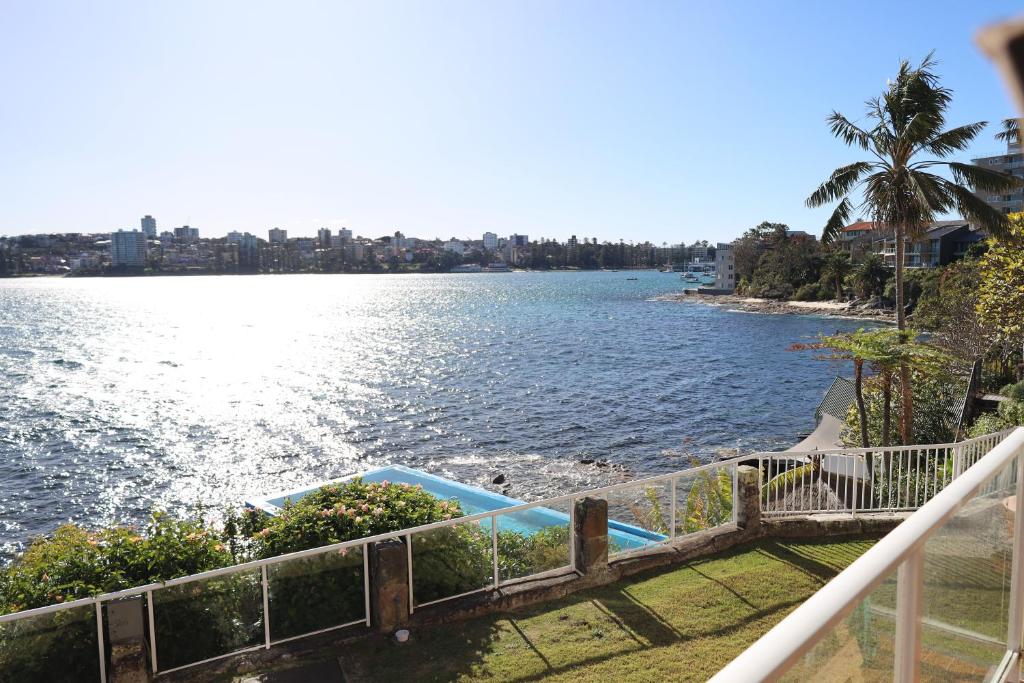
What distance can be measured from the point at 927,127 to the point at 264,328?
331 ft

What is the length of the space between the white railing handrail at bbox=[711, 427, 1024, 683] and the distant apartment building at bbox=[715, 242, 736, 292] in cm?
15836

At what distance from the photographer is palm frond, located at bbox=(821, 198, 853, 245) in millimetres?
25078

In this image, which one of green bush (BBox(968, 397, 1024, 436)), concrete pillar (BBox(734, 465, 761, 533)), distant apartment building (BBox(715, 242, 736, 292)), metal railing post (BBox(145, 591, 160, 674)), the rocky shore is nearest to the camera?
metal railing post (BBox(145, 591, 160, 674))

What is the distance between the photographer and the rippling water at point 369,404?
33625 millimetres

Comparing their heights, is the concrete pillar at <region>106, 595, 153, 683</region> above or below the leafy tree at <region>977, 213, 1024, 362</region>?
below

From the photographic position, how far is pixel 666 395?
168 feet

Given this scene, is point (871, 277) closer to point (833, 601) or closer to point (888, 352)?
point (888, 352)

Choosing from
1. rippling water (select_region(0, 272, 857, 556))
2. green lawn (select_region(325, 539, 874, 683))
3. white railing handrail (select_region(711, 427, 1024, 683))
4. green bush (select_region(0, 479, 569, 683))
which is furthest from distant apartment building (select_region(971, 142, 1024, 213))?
white railing handrail (select_region(711, 427, 1024, 683))

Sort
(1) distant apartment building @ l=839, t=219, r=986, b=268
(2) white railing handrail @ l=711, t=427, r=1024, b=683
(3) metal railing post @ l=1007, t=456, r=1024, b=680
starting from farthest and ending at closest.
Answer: (1) distant apartment building @ l=839, t=219, r=986, b=268
(3) metal railing post @ l=1007, t=456, r=1024, b=680
(2) white railing handrail @ l=711, t=427, r=1024, b=683

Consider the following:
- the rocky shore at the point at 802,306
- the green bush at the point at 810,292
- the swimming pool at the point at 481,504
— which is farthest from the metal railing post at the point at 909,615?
the green bush at the point at 810,292

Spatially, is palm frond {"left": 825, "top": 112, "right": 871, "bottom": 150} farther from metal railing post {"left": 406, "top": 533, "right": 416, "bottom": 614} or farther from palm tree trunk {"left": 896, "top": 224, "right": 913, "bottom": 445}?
metal railing post {"left": 406, "top": 533, "right": 416, "bottom": 614}

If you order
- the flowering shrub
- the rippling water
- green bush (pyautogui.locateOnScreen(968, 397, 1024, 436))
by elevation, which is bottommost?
the rippling water

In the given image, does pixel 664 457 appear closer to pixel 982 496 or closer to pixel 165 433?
pixel 165 433

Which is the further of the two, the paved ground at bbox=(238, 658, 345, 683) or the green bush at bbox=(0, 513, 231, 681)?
the paved ground at bbox=(238, 658, 345, 683)
